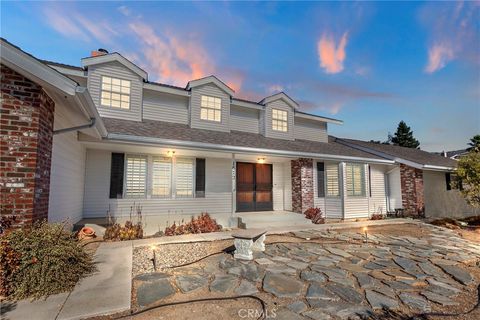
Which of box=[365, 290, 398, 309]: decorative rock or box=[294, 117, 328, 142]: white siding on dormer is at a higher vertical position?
box=[294, 117, 328, 142]: white siding on dormer

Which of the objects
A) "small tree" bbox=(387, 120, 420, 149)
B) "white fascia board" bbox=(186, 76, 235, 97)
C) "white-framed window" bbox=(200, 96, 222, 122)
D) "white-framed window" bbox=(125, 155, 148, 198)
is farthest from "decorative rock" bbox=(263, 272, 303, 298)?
"small tree" bbox=(387, 120, 420, 149)

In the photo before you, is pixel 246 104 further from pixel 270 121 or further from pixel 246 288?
pixel 246 288

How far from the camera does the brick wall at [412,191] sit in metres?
12.7

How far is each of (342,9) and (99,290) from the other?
11.1 metres

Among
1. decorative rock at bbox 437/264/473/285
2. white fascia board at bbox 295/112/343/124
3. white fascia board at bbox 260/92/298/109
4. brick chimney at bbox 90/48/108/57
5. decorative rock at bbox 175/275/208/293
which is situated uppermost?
brick chimney at bbox 90/48/108/57

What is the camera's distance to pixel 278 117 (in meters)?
12.9

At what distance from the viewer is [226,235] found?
7.53m

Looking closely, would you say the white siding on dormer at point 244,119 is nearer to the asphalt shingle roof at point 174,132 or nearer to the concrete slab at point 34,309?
the asphalt shingle roof at point 174,132

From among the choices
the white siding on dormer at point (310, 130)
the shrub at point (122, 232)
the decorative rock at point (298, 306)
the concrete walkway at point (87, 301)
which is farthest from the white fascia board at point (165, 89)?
the decorative rock at point (298, 306)

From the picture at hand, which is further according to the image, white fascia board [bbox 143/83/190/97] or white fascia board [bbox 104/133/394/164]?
white fascia board [bbox 143/83/190/97]

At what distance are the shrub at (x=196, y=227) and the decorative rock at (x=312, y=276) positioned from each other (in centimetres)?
440

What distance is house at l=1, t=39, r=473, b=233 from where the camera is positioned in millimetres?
3795

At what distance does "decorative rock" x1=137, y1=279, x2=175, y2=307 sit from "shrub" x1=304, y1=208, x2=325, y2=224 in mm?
7802

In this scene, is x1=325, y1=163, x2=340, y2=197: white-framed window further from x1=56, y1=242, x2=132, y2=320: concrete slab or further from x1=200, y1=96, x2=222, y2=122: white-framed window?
x1=56, y1=242, x2=132, y2=320: concrete slab
